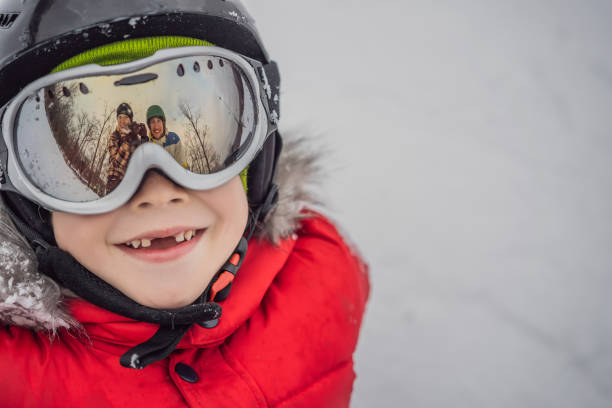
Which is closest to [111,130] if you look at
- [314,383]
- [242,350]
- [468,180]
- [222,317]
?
[222,317]

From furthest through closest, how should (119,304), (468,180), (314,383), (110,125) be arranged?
(468,180) < (314,383) < (119,304) < (110,125)

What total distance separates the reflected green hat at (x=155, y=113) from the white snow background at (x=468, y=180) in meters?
0.91

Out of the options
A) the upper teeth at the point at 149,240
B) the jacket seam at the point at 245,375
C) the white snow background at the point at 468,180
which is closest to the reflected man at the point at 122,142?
the upper teeth at the point at 149,240

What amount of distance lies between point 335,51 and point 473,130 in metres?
0.99

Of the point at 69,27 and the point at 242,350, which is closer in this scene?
the point at 69,27

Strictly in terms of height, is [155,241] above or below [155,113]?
below

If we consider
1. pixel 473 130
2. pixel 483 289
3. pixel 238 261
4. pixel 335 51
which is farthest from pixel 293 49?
pixel 238 261

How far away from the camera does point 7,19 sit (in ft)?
3.82

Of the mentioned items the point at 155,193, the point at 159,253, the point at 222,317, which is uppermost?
the point at 155,193

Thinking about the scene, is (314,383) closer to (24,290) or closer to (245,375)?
(245,375)

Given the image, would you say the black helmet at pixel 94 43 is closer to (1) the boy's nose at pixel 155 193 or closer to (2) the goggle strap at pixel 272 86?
(2) the goggle strap at pixel 272 86

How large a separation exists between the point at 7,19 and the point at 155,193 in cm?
52

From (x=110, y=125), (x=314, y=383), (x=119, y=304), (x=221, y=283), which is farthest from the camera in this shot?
(x=314, y=383)

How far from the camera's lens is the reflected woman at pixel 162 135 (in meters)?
1.10
